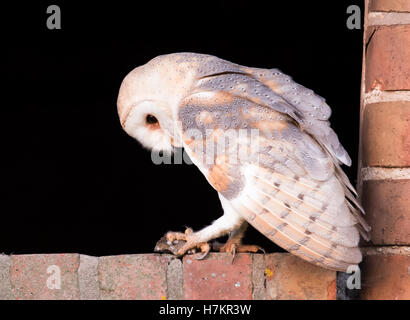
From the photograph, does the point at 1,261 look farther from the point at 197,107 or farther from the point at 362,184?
the point at 362,184

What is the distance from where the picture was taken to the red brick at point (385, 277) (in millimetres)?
2125

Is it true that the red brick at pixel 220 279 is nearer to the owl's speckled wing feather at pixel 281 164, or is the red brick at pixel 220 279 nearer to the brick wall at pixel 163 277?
the brick wall at pixel 163 277

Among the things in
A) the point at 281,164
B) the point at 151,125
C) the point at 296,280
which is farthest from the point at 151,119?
the point at 296,280

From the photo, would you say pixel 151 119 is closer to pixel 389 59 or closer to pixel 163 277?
pixel 163 277

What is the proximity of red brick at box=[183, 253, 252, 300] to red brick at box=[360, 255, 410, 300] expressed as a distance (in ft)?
1.14

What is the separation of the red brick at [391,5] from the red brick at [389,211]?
0.50m

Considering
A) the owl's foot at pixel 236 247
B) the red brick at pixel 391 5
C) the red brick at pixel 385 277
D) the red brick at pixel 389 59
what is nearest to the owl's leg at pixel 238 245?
the owl's foot at pixel 236 247

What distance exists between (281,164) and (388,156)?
328mm

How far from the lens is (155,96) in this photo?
2330 millimetres

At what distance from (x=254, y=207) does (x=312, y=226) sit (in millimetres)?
162

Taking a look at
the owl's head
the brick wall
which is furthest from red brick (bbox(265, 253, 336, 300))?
the owl's head

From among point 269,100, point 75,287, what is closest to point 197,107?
point 269,100

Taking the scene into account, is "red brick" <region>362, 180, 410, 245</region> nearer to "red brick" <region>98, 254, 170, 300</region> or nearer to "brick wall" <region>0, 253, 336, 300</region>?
"brick wall" <region>0, 253, 336, 300</region>

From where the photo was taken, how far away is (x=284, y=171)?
2.04 metres
